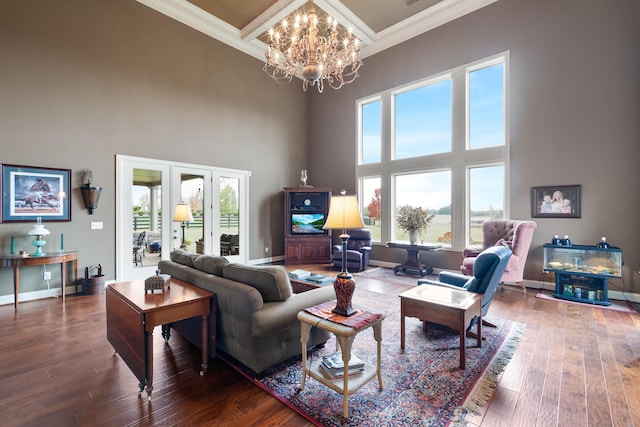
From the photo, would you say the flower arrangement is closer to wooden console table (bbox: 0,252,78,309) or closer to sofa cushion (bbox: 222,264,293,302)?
sofa cushion (bbox: 222,264,293,302)

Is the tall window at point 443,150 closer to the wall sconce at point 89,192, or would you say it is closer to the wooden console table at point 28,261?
the wall sconce at point 89,192

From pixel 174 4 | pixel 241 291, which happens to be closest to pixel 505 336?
pixel 241 291

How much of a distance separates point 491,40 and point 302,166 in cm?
519

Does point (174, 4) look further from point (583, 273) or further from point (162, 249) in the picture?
point (583, 273)

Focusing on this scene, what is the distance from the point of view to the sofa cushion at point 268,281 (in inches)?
90.6

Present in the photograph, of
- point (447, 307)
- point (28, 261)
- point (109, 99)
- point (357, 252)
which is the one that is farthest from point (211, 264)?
point (109, 99)

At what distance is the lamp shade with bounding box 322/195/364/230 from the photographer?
2.22 meters

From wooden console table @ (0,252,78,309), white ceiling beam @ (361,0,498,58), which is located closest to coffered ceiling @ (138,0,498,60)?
white ceiling beam @ (361,0,498,58)

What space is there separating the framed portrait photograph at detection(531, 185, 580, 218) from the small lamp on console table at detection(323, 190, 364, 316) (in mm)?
4376

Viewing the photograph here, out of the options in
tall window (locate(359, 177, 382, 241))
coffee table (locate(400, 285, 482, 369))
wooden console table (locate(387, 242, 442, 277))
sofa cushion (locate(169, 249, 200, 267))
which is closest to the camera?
coffee table (locate(400, 285, 482, 369))

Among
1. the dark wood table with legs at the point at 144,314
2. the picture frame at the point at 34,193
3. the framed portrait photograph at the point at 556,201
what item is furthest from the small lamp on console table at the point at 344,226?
the picture frame at the point at 34,193

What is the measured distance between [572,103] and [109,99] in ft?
25.5

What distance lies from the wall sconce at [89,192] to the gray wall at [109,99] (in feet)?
0.35

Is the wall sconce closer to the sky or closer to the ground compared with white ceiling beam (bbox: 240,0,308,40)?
closer to the ground
